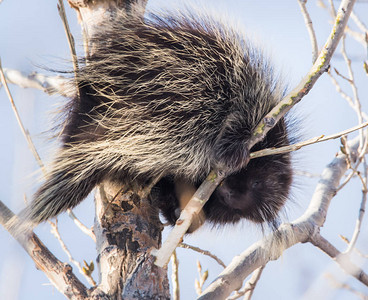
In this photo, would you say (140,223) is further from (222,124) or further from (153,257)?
(222,124)

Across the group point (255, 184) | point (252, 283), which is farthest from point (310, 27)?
point (252, 283)

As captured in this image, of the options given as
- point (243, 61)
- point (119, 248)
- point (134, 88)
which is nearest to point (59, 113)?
point (134, 88)

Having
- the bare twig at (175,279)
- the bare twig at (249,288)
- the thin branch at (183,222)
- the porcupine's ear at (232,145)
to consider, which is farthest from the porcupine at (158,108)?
the bare twig at (249,288)

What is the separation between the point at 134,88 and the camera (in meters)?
2.31

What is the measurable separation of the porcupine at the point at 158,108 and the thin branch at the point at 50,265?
489mm

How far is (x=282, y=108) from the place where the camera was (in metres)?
1.91

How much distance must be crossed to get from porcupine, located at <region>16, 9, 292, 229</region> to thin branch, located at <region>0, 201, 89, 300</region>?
1.60ft

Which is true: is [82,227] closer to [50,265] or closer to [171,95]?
[50,265]

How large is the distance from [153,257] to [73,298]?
15.5 inches

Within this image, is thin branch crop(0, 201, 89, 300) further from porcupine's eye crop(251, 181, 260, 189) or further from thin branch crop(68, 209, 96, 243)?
porcupine's eye crop(251, 181, 260, 189)

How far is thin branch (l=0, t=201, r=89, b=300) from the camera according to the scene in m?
1.67

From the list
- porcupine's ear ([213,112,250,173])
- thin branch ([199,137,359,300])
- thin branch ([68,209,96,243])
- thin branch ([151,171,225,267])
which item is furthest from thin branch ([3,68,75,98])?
thin branch ([199,137,359,300])

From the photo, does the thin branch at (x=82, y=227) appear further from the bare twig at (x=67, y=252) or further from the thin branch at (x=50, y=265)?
the thin branch at (x=50, y=265)

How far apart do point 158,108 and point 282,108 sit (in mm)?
704
